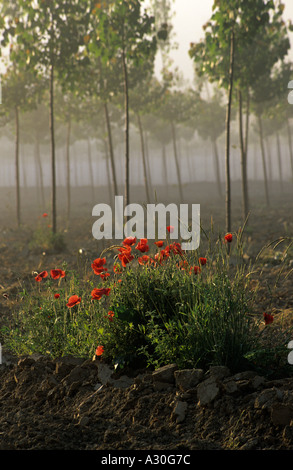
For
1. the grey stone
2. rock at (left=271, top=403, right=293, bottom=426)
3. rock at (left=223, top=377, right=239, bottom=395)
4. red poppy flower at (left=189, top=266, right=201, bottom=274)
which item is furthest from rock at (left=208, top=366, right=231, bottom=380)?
red poppy flower at (left=189, top=266, right=201, bottom=274)

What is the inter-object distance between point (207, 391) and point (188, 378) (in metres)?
0.20

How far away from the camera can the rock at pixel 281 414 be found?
7.59 feet

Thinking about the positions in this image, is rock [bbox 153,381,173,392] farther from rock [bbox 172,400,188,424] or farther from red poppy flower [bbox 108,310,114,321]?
red poppy flower [bbox 108,310,114,321]

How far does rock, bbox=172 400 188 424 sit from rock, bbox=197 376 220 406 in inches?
4.4

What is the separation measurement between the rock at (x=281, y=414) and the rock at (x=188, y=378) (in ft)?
2.01

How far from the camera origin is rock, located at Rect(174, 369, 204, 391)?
2.79 m

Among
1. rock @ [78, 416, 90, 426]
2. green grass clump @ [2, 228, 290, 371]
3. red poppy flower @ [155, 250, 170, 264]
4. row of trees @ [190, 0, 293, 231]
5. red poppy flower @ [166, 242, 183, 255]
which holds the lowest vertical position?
rock @ [78, 416, 90, 426]

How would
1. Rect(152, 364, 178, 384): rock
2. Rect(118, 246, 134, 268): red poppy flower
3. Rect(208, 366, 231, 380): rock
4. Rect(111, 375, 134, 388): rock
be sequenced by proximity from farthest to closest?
Rect(118, 246, 134, 268): red poppy flower
Rect(111, 375, 134, 388): rock
Rect(152, 364, 178, 384): rock
Rect(208, 366, 231, 380): rock

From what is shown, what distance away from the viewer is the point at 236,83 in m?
10.6

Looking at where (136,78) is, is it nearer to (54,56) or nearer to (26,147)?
(54,56)

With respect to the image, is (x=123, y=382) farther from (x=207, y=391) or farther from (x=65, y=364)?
(x=207, y=391)

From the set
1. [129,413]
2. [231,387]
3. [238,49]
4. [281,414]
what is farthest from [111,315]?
[238,49]
